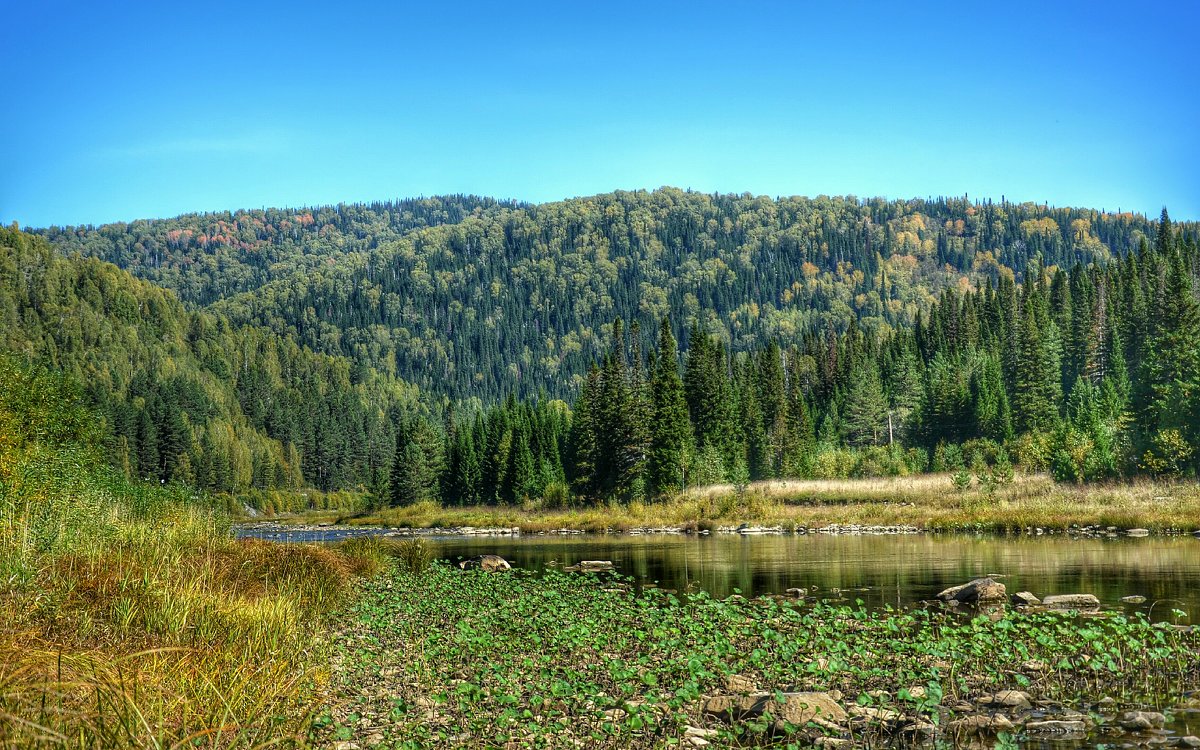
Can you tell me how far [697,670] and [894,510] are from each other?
49.3 m

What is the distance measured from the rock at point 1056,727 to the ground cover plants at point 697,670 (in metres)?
0.94

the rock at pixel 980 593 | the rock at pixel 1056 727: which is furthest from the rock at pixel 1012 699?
the rock at pixel 980 593

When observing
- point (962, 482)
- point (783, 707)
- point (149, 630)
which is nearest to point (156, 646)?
point (149, 630)

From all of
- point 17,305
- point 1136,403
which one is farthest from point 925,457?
point 17,305

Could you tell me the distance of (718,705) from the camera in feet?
44.7

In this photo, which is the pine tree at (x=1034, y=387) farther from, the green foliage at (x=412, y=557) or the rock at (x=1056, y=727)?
the rock at (x=1056, y=727)

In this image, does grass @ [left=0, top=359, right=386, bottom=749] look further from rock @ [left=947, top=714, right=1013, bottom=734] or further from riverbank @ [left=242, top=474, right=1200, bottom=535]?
riverbank @ [left=242, top=474, right=1200, bottom=535]

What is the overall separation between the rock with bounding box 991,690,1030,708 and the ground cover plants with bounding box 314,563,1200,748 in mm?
247

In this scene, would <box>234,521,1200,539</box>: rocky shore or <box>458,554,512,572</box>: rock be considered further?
<box>234,521,1200,539</box>: rocky shore

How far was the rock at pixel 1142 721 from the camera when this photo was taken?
12.5 meters

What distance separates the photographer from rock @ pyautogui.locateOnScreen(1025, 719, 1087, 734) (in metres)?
12.5

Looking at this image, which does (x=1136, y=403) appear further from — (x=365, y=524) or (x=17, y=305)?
(x=17, y=305)

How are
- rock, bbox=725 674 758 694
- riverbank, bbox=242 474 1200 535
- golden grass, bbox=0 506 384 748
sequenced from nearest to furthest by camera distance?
golden grass, bbox=0 506 384 748
rock, bbox=725 674 758 694
riverbank, bbox=242 474 1200 535

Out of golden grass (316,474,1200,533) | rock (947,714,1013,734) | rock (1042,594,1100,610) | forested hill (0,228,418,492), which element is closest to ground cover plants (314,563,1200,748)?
rock (947,714,1013,734)
